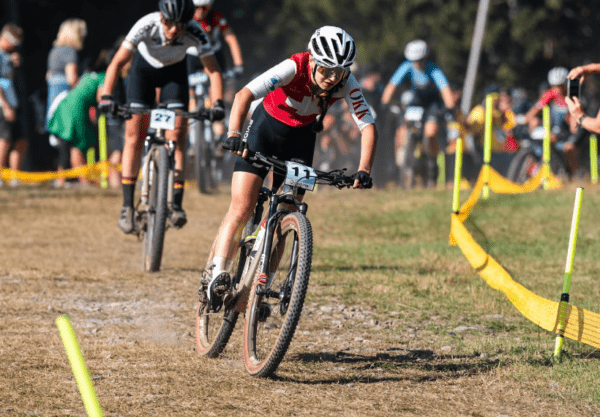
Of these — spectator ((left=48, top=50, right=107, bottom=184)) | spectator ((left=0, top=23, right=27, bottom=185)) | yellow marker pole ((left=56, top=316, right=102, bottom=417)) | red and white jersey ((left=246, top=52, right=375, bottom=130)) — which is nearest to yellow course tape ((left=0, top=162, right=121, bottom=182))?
spectator ((left=0, top=23, right=27, bottom=185))

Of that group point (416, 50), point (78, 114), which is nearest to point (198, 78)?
point (78, 114)

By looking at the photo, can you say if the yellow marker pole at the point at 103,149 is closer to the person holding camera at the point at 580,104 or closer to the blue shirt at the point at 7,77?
the blue shirt at the point at 7,77

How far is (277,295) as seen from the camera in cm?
535

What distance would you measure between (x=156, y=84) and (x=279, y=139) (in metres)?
3.27

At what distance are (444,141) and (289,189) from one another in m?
11.2

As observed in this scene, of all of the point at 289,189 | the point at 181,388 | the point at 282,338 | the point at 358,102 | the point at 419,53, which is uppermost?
the point at 419,53

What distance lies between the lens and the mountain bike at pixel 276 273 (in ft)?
16.8

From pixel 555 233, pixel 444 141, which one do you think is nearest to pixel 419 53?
pixel 444 141

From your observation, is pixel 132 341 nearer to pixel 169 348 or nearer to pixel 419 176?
pixel 169 348

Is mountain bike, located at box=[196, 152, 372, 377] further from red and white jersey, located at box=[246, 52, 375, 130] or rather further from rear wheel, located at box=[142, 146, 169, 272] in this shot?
rear wheel, located at box=[142, 146, 169, 272]

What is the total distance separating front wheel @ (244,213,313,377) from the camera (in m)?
5.10

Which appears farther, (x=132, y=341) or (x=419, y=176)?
(x=419, y=176)

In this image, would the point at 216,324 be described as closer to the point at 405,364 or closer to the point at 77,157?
the point at 405,364

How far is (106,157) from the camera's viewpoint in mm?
16453
